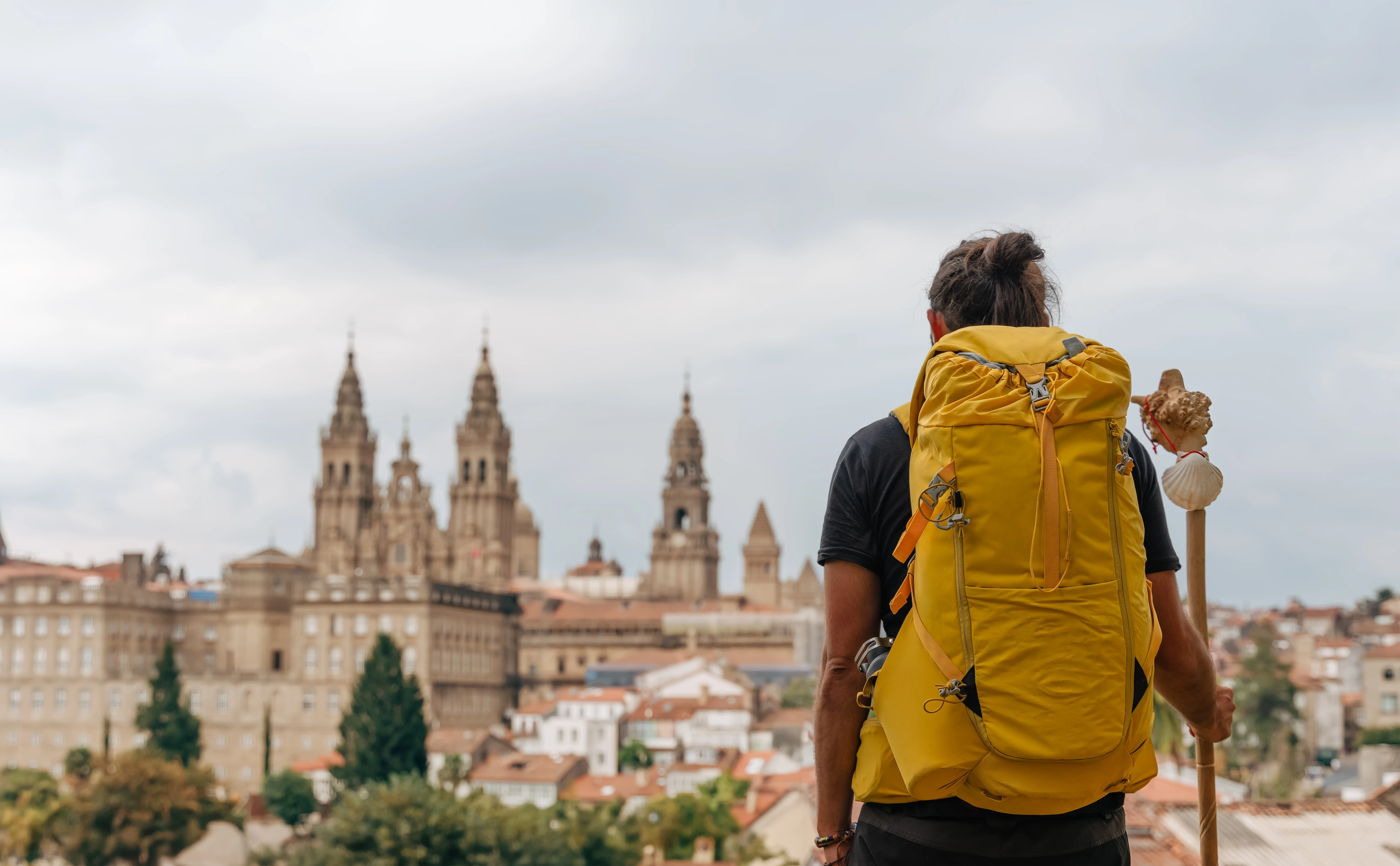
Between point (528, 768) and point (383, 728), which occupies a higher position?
point (383, 728)

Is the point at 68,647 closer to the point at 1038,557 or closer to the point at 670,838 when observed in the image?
the point at 670,838

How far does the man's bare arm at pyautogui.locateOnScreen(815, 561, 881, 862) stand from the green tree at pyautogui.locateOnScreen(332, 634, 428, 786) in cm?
6929

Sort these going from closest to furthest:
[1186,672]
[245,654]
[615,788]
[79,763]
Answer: [1186,672]
[615,788]
[79,763]
[245,654]

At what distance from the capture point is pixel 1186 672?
11.9 feet

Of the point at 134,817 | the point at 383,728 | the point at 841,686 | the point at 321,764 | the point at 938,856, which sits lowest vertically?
the point at 134,817

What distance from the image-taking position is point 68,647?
8806 cm

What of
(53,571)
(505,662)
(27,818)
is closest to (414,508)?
(505,662)

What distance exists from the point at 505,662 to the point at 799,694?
66.5ft

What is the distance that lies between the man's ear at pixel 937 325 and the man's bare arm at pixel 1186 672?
28.6 inches

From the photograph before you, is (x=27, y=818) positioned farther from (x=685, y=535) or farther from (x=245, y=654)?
(x=685, y=535)

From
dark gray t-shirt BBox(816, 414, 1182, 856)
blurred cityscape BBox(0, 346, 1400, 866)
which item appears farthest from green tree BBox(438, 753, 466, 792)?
dark gray t-shirt BBox(816, 414, 1182, 856)

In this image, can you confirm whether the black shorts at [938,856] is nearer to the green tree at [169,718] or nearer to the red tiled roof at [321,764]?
the red tiled roof at [321,764]

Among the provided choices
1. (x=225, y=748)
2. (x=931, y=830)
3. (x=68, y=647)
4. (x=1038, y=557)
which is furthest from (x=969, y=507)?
(x=68, y=647)

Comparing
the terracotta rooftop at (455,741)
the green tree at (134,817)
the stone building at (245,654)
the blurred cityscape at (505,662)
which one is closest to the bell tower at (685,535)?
the blurred cityscape at (505,662)
